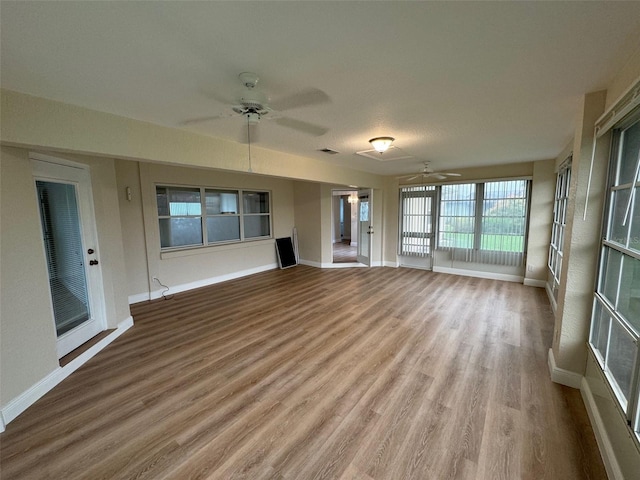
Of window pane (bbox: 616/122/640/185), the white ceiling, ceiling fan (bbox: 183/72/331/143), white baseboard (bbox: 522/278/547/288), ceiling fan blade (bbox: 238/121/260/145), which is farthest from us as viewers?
white baseboard (bbox: 522/278/547/288)

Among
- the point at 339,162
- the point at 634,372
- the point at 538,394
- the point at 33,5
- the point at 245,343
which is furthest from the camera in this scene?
the point at 339,162

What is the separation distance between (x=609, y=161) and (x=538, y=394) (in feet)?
6.32

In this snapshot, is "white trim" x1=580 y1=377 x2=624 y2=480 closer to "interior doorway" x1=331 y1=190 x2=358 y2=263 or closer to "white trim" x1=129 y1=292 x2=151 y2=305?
"white trim" x1=129 y1=292 x2=151 y2=305

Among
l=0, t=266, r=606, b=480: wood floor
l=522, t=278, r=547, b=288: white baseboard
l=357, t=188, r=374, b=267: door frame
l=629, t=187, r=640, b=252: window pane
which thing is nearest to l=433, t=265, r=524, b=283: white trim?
l=522, t=278, r=547, b=288: white baseboard

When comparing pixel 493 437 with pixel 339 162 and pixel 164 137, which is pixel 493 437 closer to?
pixel 164 137

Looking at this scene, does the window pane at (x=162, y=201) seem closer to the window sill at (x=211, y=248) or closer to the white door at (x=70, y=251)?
the window sill at (x=211, y=248)

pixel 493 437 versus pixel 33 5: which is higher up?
pixel 33 5

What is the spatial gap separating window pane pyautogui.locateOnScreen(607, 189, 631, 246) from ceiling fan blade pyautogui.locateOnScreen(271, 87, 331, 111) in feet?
7.25

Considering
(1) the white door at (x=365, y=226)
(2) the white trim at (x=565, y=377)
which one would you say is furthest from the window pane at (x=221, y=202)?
(2) the white trim at (x=565, y=377)

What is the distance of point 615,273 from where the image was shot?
1.87 meters

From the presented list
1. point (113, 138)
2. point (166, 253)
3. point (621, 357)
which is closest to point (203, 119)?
point (113, 138)

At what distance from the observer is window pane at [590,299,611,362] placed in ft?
6.38

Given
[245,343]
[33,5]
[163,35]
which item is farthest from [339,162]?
[33,5]

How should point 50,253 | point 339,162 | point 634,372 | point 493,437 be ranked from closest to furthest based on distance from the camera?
point 634,372 < point 493,437 < point 50,253 < point 339,162
